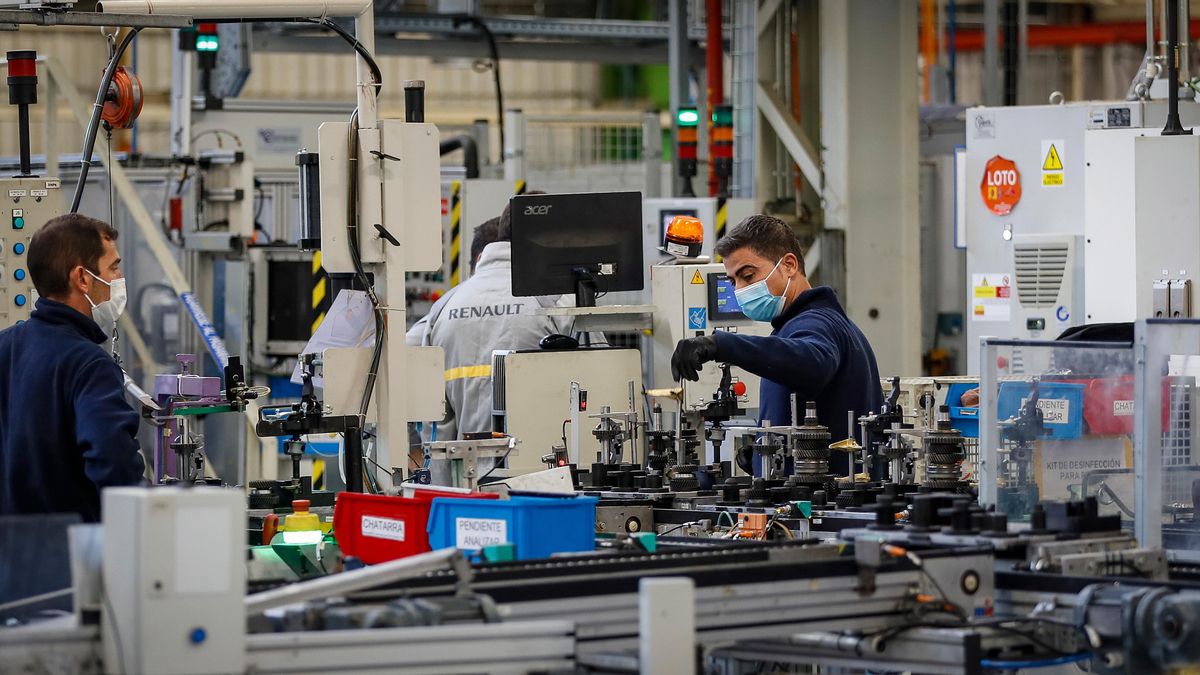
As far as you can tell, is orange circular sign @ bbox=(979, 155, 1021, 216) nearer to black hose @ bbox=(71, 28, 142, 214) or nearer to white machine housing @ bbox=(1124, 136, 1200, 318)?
white machine housing @ bbox=(1124, 136, 1200, 318)

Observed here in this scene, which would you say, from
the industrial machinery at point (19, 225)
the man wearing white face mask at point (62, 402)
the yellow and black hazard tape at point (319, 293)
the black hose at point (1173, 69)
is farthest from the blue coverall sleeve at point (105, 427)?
the yellow and black hazard tape at point (319, 293)

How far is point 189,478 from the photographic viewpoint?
432 centimetres

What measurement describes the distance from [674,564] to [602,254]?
289 cm

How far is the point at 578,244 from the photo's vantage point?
559cm

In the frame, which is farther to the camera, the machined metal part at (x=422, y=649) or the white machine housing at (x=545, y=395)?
the white machine housing at (x=545, y=395)

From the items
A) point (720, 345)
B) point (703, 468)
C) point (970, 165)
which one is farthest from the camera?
point (970, 165)

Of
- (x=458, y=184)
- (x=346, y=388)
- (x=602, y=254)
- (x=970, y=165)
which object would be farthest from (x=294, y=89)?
(x=346, y=388)

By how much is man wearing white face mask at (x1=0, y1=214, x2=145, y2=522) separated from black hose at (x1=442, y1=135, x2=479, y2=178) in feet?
19.4

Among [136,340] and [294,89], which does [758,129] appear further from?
[294,89]

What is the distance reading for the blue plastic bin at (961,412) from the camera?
5.92 m

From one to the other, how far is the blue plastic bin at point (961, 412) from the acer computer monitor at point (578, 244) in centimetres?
123

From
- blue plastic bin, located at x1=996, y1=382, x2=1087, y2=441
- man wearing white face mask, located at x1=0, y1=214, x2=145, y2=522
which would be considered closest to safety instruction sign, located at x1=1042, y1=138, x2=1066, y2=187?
blue plastic bin, located at x1=996, y1=382, x2=1087, y2=441

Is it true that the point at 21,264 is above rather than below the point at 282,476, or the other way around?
above

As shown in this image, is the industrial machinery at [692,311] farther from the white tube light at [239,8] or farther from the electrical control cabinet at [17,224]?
the electrical control cabinet at [17,224]
